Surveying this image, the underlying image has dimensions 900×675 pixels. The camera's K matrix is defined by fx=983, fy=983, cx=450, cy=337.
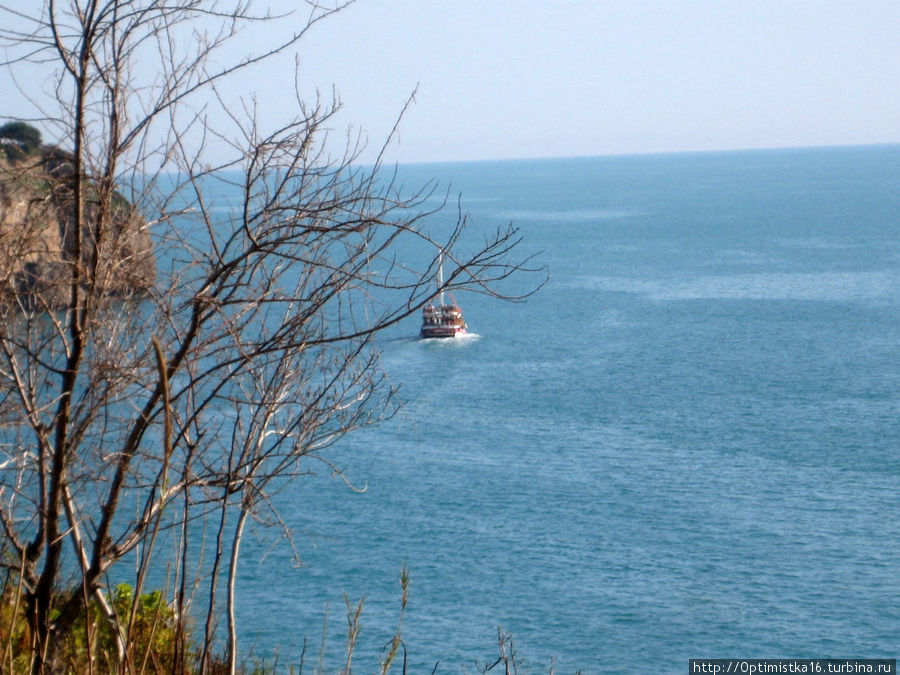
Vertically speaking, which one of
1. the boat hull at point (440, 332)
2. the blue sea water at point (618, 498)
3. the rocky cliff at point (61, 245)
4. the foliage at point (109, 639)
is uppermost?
the rocky cliff at point (61, 245)

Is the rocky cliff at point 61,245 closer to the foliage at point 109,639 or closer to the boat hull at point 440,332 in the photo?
the foliage at point 109,639

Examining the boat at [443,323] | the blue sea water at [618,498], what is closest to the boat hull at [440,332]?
the boat at [443,323]

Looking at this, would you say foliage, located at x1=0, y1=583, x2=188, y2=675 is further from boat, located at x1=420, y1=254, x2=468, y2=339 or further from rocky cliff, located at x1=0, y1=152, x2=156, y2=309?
boat, located at x1=420, y1=254, x2=468, y2=339

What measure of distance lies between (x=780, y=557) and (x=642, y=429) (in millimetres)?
10295

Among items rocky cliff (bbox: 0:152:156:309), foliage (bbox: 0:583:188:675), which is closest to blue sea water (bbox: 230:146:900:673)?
foliage (bbox: 0:583:188:675)

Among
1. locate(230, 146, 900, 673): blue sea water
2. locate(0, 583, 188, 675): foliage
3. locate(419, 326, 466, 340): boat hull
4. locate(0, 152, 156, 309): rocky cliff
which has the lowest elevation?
locate(230, 146, 900, 673): blue sea water

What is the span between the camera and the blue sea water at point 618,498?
2645 centimetres

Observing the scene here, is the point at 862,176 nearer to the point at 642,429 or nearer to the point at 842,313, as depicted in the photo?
the point at 842,313

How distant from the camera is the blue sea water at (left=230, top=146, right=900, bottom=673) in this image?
86.8 feet

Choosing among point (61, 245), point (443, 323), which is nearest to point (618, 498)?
point (443, 323)

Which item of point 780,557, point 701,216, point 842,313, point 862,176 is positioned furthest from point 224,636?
point 862,176

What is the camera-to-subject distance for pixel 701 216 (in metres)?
120

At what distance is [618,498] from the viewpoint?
34062mm

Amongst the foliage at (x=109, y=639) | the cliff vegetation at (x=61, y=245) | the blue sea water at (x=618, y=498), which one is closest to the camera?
the foliage at (x=109, y=639)
